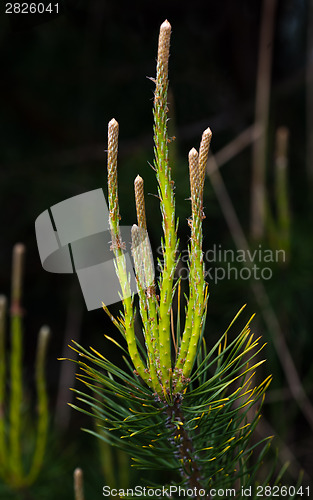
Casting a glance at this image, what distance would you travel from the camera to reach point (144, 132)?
78 cm

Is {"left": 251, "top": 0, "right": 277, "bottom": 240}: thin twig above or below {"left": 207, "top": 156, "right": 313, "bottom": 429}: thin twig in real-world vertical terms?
above

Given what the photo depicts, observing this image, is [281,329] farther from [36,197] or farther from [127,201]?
[36,197]

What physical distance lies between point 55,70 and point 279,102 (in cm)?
32

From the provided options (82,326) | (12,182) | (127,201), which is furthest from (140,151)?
(82,326)

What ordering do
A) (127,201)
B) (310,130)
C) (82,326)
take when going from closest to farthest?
(127,201), (310,130), (82,326)

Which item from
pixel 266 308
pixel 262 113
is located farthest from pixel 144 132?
pixel 266 308

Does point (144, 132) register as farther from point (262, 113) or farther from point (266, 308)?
point (266, 308)

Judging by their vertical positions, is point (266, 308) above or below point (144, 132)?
below

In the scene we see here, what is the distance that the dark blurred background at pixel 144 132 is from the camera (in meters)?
0.64

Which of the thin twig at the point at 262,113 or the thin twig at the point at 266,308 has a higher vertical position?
the thin twig at the point at 262,113

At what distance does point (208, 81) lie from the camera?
0.74 m

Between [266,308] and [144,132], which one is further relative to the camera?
[144,132]

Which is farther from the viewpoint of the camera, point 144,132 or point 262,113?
point 144,132

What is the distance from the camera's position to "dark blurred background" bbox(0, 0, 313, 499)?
0.64 m
